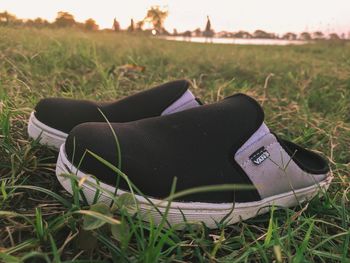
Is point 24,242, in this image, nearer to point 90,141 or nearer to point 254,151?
point 90,141

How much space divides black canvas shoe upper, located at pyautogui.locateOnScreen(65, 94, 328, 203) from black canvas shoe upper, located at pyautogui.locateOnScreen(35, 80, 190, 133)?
0.17 m

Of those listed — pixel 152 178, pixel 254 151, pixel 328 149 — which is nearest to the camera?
pixel 152 178

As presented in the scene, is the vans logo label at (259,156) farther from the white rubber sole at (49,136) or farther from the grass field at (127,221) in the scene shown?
the white rubber sole at (49,136)

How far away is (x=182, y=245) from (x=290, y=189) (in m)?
0.37

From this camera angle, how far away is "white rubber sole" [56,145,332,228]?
0.72 meters

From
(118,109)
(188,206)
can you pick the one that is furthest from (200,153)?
(118,109)

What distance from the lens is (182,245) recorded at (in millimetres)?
699

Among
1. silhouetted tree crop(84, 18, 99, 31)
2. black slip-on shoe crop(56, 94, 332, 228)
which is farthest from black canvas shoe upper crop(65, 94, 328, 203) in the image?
silhouetted tree crop(84, 18, 99, 31)

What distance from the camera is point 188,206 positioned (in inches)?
30.5

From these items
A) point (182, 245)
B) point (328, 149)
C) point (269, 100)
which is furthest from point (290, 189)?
point (269, 100)

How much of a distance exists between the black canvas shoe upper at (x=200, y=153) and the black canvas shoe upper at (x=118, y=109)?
17cm

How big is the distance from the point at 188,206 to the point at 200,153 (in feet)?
0.42

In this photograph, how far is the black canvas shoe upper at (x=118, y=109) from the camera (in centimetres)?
108

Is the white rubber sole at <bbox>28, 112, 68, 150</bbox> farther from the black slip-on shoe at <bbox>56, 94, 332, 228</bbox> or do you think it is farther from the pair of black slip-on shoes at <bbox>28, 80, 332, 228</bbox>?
the black slip-on shoe at <bbox>56, 94, 332, 228</bbox>
